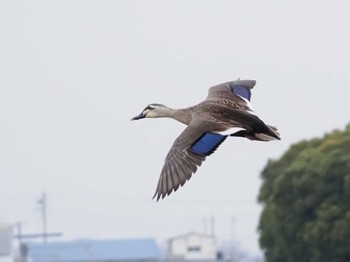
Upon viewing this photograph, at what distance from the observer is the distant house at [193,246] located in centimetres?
13484

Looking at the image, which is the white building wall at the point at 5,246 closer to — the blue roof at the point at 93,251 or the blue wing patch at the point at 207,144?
the blue roof at the point at 93,251

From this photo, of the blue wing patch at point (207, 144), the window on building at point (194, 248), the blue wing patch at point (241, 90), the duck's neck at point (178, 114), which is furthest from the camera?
the window on building at point (194, 248)

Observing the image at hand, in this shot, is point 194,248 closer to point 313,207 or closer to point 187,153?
point 313,207

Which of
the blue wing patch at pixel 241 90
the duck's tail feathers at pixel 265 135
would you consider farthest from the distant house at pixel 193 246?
the duck's tail feathers at pixel 265 135

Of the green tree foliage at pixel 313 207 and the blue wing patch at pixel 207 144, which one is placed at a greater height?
the green tree foliage at pixel 313 207

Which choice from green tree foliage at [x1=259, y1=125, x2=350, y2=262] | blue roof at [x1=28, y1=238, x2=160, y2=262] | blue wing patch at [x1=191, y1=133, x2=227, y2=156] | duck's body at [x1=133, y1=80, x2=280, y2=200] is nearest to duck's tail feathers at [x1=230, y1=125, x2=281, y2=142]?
duck's body at [x1=133, y1=80, x2=280, y2=200]

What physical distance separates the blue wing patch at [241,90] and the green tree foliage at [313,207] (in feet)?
111

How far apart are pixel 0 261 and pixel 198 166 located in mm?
71698

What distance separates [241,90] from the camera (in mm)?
25703

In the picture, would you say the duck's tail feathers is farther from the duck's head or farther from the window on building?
the window on building

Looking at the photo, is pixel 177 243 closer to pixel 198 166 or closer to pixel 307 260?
pixel 307 260

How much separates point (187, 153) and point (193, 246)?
11627 centimetres

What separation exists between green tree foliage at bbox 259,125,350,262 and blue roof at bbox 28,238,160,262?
5309 cm

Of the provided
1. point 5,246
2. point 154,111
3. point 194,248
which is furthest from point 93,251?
point 154,111
